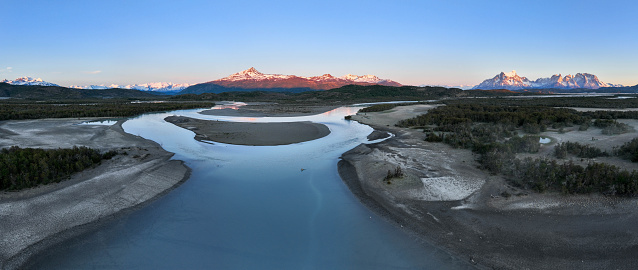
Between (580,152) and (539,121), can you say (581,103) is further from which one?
(580,152)

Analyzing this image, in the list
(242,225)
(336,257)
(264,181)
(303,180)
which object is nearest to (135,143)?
(264,181)

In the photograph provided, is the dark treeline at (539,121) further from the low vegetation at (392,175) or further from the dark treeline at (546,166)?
the low vegetation at (392,175)

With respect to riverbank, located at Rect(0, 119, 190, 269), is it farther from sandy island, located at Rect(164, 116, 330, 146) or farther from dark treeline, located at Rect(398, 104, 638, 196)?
dark treeline, located at Rect(398, 104, 638, 196)

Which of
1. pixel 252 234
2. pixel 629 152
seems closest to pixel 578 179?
pixel 629 152

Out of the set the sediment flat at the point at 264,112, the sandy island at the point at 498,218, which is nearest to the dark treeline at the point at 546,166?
the sandy island at the point at 498,218

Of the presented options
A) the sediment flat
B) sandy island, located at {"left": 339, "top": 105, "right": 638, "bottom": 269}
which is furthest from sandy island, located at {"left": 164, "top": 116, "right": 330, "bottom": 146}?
the sediment flat

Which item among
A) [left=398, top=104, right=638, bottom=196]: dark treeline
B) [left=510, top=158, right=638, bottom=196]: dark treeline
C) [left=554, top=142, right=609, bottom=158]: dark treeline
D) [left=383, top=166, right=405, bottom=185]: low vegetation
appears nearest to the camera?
[left=510, top=158, right=638, bottom=196]: dark treeline

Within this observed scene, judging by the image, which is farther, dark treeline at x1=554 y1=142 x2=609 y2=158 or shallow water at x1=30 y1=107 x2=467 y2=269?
dark treeline at x1=554 y1=142 x2=609 y2=158
